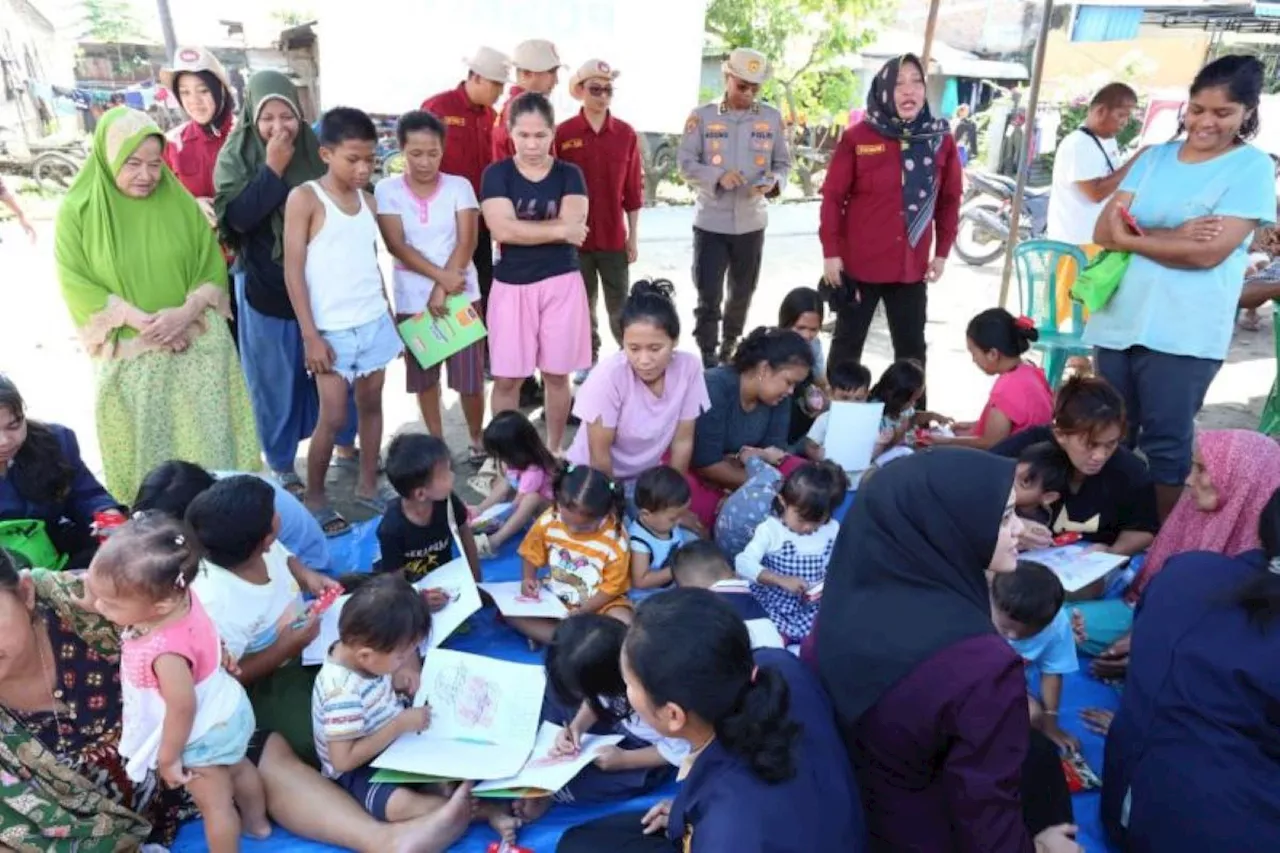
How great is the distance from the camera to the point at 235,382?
3207 millimetres

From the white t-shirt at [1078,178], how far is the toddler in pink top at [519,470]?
351cm

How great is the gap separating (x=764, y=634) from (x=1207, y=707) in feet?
3.50

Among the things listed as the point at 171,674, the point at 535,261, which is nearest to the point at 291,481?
the point at 535,261

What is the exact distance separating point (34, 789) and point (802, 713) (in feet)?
5.01

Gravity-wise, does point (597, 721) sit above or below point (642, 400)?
below

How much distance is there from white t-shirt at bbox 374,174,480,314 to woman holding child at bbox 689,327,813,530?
4.02ft

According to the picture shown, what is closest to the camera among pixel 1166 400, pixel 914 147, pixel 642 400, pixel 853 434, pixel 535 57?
pixel 642 400

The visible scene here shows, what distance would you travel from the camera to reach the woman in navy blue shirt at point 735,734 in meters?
1.31

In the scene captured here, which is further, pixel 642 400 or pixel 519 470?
pixel 519 470

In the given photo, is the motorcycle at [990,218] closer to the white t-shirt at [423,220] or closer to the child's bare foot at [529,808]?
the white t-shirt at [423,220]

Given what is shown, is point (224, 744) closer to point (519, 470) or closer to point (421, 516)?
point (421, 516)

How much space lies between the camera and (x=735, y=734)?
53.1 inches

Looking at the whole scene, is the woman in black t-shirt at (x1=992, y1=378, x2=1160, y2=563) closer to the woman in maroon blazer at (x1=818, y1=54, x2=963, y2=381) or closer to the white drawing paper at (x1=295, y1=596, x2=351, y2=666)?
the woman in maroon blazer at (x1=818, y1=54, x2=963, y2=381)

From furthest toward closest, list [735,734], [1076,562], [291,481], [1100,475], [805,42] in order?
[805,42] < [291,481] < [1100,475] < [1076,562] < [735,734]
